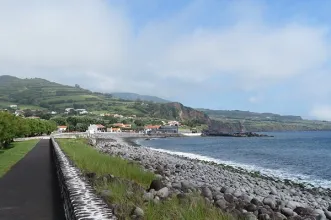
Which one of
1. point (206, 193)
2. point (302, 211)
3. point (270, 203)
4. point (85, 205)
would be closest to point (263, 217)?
point (302, 211)

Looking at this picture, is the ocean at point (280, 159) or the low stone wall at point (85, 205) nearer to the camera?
the low stone wall at point (85, 205)

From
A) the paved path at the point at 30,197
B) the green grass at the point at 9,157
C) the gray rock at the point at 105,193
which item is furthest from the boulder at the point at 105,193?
the green grass at the point at 9,157

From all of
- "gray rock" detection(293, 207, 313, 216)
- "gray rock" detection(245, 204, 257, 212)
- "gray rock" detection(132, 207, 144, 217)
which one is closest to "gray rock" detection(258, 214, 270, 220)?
"gray rock" detection(245, 204, 257, 212)

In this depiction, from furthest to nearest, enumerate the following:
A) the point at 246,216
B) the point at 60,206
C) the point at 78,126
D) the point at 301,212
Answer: the point at 78,126 < the point at 301,212 < the point at 60,206 < the point at 246,216

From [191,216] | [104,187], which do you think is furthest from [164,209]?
[104,187]

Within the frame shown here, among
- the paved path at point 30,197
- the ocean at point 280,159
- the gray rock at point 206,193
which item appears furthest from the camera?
the ocean at point 280,159

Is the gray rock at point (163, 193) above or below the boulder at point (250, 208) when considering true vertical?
above

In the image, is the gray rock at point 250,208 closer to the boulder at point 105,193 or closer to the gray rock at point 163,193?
the gray rock at point 163,193

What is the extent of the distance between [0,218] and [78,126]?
160 meters

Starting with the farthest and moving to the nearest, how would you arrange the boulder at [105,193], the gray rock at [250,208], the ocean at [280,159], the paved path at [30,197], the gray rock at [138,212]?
the ocean at [280,159], the gray rock at [250,208], the paved path at [30,197], the boulder at [105,193], the gray rock at [138,212]

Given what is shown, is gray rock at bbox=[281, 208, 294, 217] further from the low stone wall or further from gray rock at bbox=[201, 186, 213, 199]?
the low stone wall

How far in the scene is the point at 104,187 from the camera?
33.8 feet

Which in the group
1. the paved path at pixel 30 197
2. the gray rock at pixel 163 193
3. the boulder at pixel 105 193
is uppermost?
the boulder at pixel 105 193

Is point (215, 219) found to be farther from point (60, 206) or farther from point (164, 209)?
point (60, 206)
